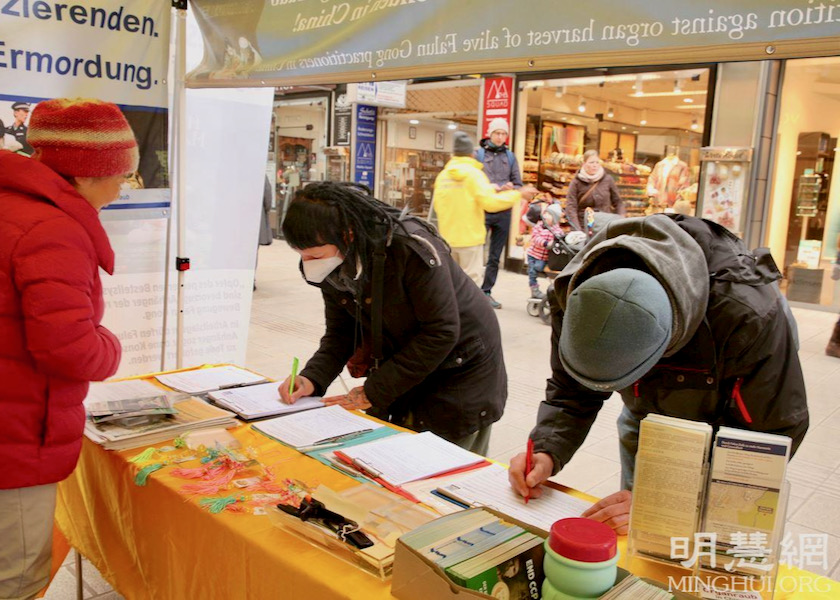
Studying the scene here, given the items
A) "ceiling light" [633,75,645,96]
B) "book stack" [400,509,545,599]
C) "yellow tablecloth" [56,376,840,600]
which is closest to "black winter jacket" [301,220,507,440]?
"yellow tablecloth" [56,376,840,600]

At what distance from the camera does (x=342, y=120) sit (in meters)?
12.4

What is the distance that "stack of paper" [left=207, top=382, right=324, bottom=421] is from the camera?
1968 millimetres

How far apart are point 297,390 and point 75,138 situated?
3.11 ft

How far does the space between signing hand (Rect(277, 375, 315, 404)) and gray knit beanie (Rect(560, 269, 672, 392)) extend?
1126 millimetres

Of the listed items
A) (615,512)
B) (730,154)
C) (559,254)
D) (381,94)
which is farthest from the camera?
(381,94)

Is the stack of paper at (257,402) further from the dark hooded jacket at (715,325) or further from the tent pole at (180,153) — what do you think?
the tent pole at (180,153)

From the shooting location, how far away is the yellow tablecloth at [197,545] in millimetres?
1175

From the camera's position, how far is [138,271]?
305 cm

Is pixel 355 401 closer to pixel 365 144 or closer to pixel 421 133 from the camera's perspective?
pixel 365 144

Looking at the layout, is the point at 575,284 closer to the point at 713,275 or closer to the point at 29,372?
the point at 713,275

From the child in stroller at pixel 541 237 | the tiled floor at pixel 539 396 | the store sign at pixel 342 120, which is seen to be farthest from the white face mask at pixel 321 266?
the store sign at pixel 342 120

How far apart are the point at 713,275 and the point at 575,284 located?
27 centimetres

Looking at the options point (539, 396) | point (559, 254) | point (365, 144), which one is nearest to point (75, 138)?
point (539, 396)

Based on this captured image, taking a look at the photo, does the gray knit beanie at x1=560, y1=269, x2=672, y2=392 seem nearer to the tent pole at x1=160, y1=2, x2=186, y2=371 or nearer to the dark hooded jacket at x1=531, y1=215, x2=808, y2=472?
the dark hooded jacket at x1=531, y1=215, x2=808, y2=472
